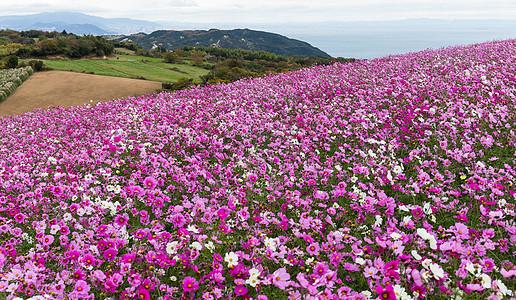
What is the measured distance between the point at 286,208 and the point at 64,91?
32.5 meters

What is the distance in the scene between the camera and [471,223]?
3.91 m

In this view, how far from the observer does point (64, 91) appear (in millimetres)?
29219

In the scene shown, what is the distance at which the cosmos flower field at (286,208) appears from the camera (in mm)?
2912

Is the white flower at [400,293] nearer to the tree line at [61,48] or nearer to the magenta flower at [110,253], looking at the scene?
the magenta flower at [110,253]

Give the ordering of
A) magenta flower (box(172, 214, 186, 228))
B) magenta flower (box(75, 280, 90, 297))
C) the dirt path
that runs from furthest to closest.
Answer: the dirt path < magenta flower (box(172, 214, 186, 228)) < magenta flower (box(75, 280, 90, 297))

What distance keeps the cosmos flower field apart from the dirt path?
2018 centimetres

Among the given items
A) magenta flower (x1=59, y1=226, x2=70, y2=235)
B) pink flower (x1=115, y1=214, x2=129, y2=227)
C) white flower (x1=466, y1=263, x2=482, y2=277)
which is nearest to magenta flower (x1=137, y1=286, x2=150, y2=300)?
pink flower (x1=115, y1=214, x2=129, y2=227)

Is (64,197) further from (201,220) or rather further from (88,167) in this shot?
(201,220)

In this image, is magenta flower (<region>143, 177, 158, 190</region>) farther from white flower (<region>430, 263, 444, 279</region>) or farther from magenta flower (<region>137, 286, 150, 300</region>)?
white flower (<region>430, 263, 444, 279</region>)

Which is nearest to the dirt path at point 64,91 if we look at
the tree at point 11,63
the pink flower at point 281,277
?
the tree at point 11,63

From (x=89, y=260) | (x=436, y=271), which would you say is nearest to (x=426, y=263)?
(x=436, y=271)

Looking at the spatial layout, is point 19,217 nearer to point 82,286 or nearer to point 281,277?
point 82,286

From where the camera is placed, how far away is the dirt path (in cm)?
2547

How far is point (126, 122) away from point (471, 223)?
9.10 metres
